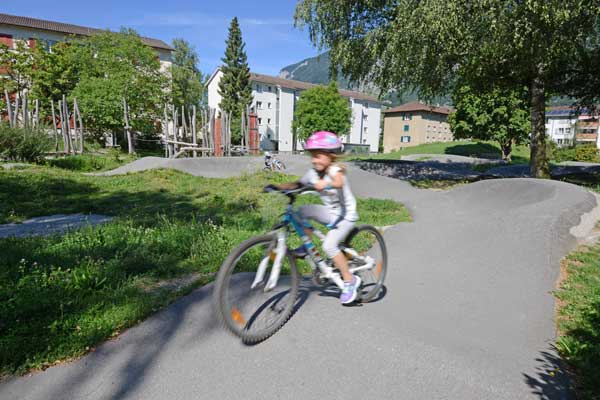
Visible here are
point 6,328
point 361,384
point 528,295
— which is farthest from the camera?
point 528,295

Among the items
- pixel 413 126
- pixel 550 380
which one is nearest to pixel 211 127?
pixel 550 380

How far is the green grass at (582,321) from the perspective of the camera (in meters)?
2.87

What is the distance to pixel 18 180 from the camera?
11.7m

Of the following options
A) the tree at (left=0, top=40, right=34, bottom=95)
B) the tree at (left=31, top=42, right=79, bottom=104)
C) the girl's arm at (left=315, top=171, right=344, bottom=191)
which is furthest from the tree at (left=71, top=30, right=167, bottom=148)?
the girl's arm at (left=315, top=171, right=344, bottom=191)

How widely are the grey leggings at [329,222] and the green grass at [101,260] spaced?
1583 millimetres

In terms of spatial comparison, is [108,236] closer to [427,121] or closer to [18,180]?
[18,180]

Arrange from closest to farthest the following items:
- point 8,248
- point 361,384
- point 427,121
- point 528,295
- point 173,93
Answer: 1. point 361,384
2. point 528,295
3. point 8,248
4. point 173,93
5. point 427,121

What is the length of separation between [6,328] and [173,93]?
37141 millimetres

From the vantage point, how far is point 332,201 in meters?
3.76

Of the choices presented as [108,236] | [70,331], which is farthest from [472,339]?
[108,236]

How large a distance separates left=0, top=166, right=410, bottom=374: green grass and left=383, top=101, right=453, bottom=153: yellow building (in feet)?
240

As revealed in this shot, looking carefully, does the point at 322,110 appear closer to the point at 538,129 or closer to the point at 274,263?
the point at 538,129

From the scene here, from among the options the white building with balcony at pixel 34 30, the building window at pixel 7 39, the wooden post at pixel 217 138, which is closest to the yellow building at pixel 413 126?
the white building with balcony at pixel 34 30

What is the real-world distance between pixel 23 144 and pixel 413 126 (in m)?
73.7
